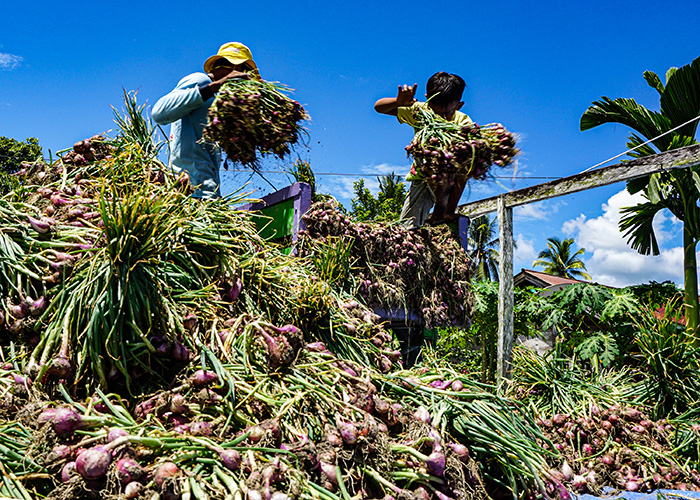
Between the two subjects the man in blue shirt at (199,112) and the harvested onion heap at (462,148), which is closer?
the man in blue shirt at (199,112)

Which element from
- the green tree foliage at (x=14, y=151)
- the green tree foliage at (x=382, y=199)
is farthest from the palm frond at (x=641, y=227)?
the green tree foliage at (x=14, y=151)

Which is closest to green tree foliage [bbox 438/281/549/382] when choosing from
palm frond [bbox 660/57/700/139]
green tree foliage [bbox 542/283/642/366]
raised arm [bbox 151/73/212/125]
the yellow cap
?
green tree foliage [bbox 542/283/642/366]

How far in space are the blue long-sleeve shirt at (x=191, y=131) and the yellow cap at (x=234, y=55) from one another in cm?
30

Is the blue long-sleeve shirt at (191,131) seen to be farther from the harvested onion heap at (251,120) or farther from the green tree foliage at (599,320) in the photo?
the green tree foliage at (599,320)

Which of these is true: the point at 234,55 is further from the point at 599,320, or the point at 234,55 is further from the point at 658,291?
the point at 658,291

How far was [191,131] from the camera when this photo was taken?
3410 millimetres

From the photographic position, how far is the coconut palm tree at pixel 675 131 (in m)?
9.34

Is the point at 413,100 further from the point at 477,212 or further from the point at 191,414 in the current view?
the point at 191,414

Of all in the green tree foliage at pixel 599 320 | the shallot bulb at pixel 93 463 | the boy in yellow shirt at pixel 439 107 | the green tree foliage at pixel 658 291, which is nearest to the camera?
the shallot bulb at pixel 93 463

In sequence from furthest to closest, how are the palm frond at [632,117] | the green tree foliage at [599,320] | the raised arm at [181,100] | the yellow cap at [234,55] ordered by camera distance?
the palm frond at [632,117] → the green tree foliage at [599,320] → the yellow cap at [234,55] → the raised arm at [181,100]

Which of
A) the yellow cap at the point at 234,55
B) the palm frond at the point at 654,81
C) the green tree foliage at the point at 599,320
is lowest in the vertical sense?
the green tree foliage at the point at 599,320

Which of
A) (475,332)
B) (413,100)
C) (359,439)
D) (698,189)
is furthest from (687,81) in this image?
(359,439)

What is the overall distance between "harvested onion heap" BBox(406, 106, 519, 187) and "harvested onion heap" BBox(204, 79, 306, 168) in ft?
3.36

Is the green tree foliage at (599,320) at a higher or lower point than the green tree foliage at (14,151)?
lower
